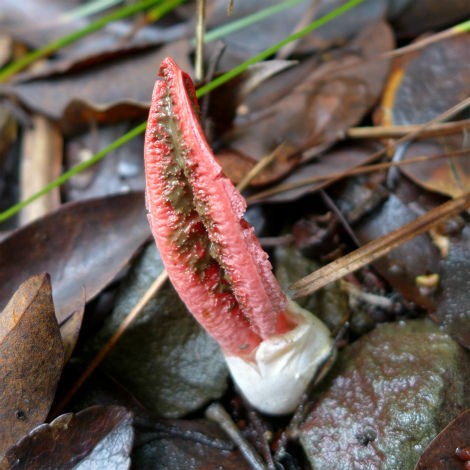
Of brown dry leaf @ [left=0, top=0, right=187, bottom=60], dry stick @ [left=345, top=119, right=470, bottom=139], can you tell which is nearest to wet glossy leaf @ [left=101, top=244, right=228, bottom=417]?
dry stick @ [left=345, top=119, right=470, bottom=139]

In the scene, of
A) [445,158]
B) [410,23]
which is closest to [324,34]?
[410,23]

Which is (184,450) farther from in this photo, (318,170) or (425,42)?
(425,42)

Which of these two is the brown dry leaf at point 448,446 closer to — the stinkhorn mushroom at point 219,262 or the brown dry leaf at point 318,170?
the stinkhorn mushroom at point 219,262

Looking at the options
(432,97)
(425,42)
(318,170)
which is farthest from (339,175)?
(425,42)

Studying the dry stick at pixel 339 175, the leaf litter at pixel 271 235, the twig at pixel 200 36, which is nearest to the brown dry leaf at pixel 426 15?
the leaf litter at pixel 271 235

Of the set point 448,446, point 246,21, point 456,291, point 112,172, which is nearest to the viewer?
point 448,446
